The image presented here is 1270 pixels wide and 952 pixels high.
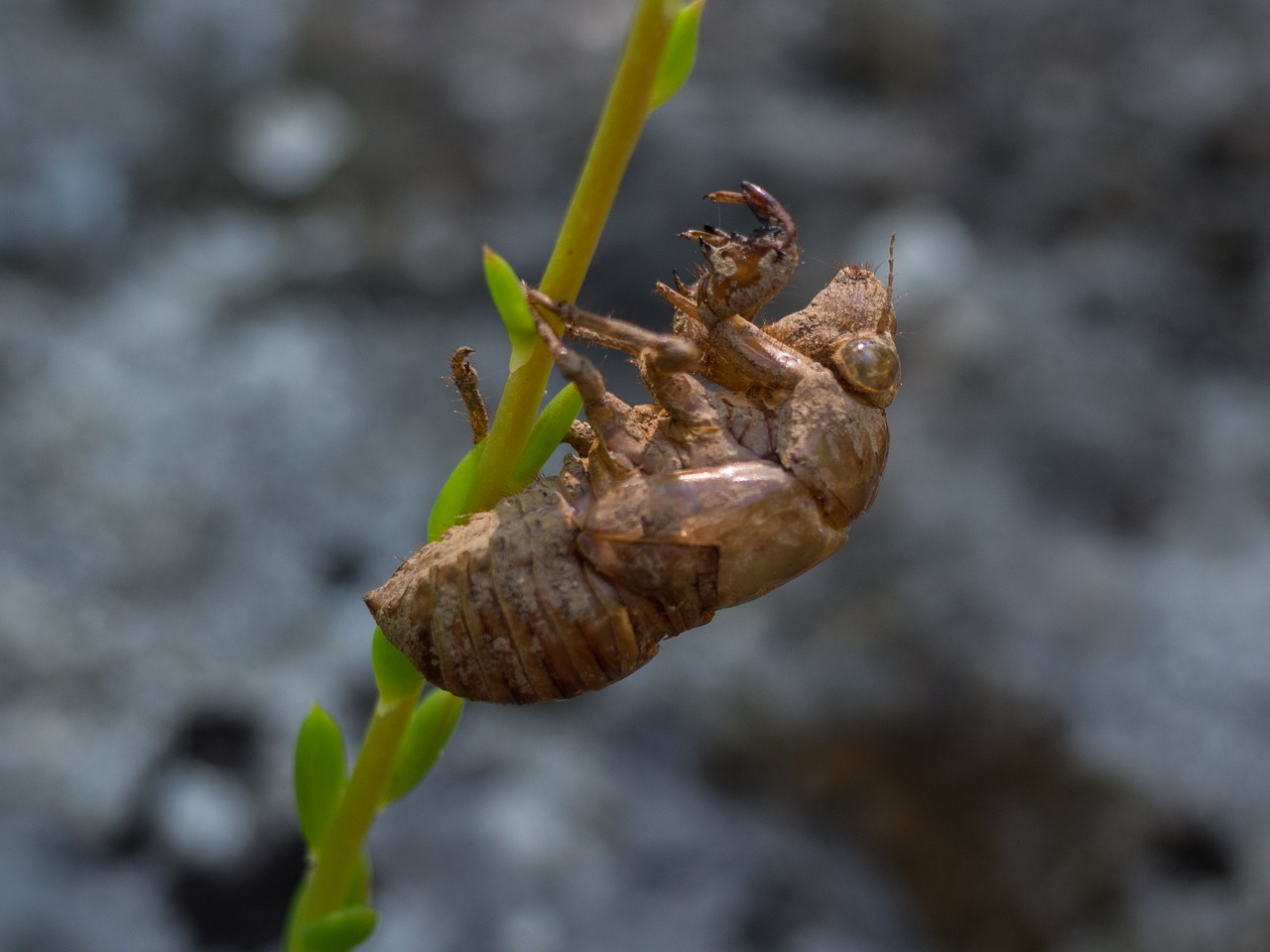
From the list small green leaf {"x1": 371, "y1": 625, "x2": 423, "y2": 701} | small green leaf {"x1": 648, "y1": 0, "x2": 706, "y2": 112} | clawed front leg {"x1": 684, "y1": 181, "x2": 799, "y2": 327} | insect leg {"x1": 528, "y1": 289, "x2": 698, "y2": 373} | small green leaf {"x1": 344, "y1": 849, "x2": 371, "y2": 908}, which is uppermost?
small green leaf {"x1": 648, "y1": 0, "x2": 706, "y2": 112}

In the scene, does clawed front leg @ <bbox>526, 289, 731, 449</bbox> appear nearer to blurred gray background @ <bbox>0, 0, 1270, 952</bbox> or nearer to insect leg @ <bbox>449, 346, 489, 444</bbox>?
insect leg @ <bbox>449, 346, 489, 444</bbox>

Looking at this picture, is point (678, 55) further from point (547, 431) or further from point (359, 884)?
point (359, 884)

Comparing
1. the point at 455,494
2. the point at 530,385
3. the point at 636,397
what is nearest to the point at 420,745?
the point at 455,494

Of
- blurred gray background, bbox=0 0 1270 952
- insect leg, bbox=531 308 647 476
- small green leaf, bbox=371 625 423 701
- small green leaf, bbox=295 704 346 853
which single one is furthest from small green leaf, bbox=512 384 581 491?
Answer: blurred gray background, bbox=0 0 1270 952

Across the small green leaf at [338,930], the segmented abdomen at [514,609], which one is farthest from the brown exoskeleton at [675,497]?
the small green leaf at [338,930]

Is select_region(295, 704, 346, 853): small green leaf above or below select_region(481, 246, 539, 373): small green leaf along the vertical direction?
below

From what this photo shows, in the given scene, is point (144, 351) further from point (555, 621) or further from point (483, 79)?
point (555, 621)

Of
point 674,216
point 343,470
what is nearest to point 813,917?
point 343,470
